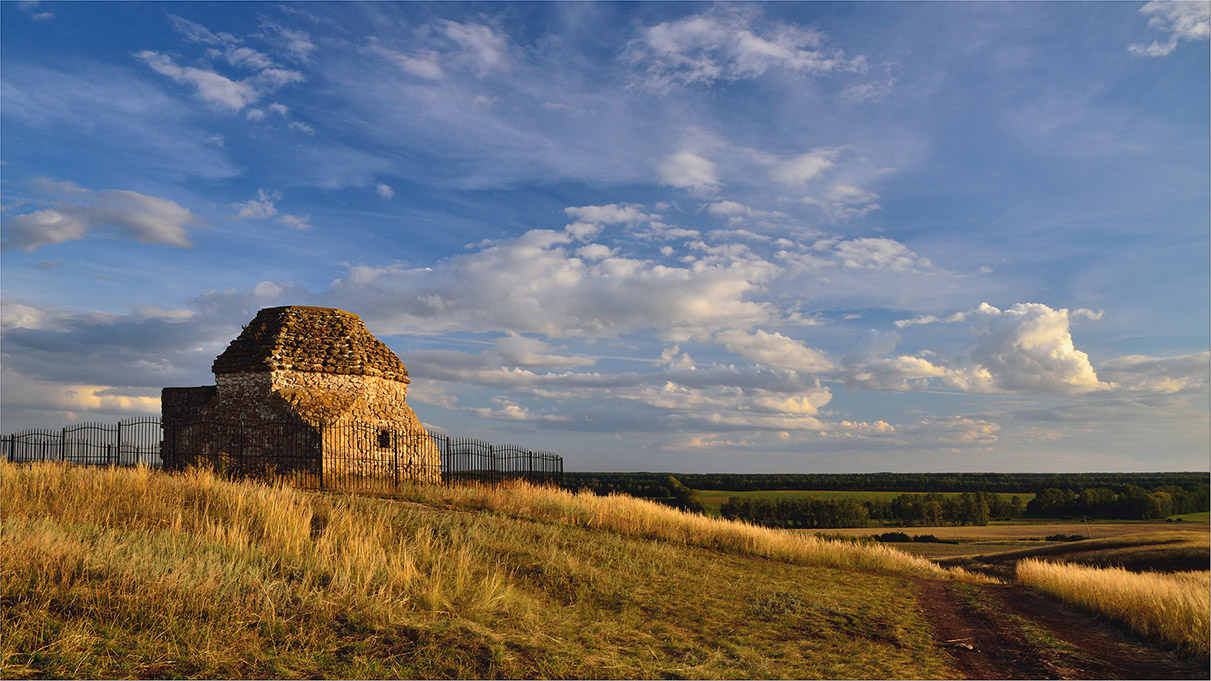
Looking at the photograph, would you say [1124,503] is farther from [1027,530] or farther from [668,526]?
[668,526]

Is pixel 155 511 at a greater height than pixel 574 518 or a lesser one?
greater

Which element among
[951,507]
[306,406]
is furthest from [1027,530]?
[306,406]

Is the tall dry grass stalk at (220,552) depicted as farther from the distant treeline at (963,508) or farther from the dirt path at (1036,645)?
the distant treeline at (963,508)

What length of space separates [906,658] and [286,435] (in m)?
20.6

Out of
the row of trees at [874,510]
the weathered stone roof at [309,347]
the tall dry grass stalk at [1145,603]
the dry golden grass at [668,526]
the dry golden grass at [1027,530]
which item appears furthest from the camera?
the row of trees at [874,510]

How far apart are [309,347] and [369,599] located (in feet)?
66.2

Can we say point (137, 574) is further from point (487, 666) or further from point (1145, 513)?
point (1145, 513)

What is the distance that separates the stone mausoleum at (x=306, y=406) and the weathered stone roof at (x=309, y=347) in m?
0.04

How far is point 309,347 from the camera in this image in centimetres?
2552

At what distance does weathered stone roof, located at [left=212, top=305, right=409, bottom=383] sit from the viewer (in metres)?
24.7

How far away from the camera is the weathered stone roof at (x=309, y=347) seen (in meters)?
24.7

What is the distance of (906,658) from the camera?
9.40m

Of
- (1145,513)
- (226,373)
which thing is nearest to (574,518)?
(226,373)

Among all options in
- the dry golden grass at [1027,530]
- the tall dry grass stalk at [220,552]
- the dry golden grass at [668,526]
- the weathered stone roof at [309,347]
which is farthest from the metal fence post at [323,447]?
the dry golden grass at [1027,530]
